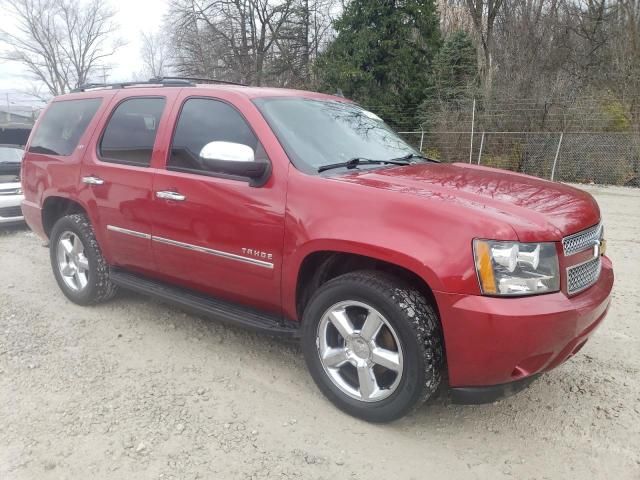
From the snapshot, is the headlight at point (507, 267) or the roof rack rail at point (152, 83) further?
the roof rack rail at point (152, 83)

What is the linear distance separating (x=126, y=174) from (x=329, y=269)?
185 centimetres

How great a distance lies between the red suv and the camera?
8.14 feet

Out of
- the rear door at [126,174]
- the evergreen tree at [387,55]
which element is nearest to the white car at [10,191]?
the rear door at [126,174]

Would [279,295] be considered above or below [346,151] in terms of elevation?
below

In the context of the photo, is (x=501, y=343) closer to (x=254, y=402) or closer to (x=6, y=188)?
(x=254, y=402)

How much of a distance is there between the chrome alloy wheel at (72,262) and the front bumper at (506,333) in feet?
11.0

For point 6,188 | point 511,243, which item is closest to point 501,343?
point 511,243

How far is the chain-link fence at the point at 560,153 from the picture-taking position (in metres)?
13.5

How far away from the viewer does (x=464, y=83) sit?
18.9 metres

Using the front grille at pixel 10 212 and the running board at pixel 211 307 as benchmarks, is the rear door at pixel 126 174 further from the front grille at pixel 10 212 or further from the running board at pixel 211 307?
the front grille at pixel 10 212

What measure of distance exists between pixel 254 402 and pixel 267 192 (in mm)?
1276

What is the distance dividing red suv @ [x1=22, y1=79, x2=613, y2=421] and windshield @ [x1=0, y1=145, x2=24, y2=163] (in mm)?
5344

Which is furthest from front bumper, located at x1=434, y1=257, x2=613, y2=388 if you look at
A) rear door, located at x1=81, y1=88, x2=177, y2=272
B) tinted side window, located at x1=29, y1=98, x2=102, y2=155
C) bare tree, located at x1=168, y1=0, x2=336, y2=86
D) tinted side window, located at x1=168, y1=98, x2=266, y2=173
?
bare tree, located at x1=168, y1=0, x2=336, y2=86

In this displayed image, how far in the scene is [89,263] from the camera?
4.49 metres
